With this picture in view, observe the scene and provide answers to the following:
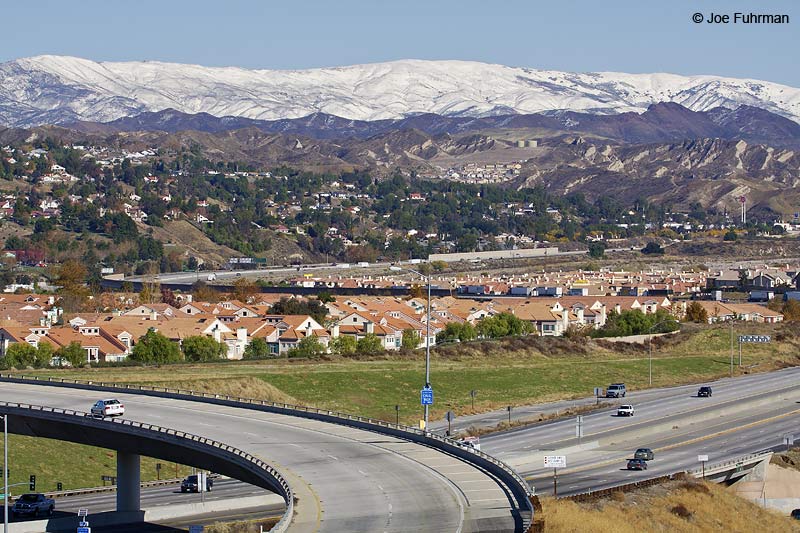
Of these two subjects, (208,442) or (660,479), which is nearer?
(208,442)

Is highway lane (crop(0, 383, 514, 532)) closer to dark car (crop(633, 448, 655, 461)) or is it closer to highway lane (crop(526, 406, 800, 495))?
highway lane (crop(526, 406, 800, 495))

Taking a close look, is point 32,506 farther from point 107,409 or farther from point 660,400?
point 660,400

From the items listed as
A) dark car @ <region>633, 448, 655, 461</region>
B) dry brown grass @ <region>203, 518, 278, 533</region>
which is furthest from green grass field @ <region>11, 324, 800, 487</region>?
dark car @ <region>633, 448, 655, 461</region>

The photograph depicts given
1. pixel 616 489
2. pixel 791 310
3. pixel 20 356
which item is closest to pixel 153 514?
pixel 616 489

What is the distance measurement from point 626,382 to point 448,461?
175 feet

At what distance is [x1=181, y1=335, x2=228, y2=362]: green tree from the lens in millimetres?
99938

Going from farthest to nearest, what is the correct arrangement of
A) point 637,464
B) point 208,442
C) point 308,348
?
1. point 308,348
2. point 637,464
3. point 208,442

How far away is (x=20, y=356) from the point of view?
92.9 m

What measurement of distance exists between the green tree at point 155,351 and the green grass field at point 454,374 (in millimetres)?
6864

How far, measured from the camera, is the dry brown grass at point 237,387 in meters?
76.6

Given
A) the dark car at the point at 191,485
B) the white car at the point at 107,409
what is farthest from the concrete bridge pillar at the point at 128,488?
the dark car at the point at 191,485

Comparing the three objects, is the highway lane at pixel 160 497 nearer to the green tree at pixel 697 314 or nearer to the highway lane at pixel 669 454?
the highway lane at pixel 669 454

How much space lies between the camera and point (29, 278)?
628ft

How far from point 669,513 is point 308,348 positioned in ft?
190
